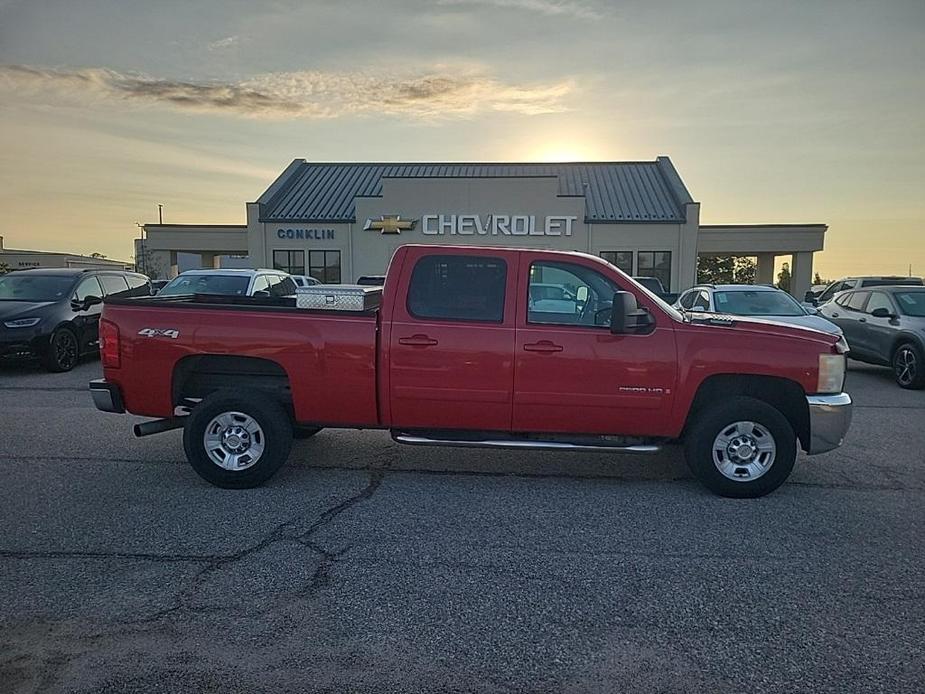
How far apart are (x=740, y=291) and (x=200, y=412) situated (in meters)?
9.97

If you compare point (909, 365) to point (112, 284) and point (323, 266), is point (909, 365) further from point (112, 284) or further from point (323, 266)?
point (323, 266)

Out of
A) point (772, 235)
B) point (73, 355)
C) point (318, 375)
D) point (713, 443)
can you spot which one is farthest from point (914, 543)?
point (772, 235)

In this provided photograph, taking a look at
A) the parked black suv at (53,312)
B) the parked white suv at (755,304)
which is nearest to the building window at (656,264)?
the parked white suv at (755,304)

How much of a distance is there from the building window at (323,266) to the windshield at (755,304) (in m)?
21.7

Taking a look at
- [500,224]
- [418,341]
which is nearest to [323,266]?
[500,224]

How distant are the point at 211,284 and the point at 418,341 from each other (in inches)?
365

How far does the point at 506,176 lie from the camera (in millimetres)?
29828

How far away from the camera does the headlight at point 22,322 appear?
1095cm

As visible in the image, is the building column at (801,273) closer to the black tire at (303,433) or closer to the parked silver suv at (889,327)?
the parked silver suv at (889,327)

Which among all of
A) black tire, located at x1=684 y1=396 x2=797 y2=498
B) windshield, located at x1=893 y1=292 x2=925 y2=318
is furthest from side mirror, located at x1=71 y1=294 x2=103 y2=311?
windshield, located at x1=893 y1=292 x2=925 y2=318

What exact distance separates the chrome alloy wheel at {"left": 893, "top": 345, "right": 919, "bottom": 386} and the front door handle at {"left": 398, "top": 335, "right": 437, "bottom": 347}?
352 inches

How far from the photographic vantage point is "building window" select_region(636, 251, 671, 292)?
29891 mm

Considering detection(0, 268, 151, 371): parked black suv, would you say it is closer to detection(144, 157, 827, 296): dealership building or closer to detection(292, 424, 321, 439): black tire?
detection(292, 424, 321, 439): black tire

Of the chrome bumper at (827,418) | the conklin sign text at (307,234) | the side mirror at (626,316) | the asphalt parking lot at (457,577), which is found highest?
the conklin sign text at (307,234)
